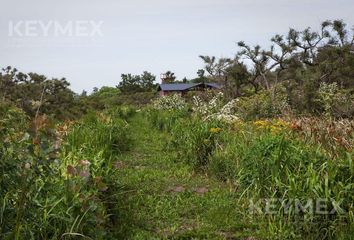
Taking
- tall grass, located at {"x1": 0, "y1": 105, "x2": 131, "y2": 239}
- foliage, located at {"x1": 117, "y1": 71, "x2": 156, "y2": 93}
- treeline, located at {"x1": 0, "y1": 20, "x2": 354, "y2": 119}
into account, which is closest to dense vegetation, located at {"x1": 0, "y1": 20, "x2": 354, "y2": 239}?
tall grass, located at {"x1": 0, "y1": 105, "x2": 131, "y2": 239}

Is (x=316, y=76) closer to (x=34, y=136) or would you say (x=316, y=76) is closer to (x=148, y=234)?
(x=148, y=234)

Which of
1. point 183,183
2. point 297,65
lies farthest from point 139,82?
point 183,183

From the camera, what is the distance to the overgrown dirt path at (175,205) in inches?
180

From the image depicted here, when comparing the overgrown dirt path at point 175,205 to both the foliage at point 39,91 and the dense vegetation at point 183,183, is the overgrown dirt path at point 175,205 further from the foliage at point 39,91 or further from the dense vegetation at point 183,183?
the foliage at point 39,91

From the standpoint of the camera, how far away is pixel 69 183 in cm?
367

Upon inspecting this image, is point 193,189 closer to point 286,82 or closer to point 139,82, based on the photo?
point 286,82

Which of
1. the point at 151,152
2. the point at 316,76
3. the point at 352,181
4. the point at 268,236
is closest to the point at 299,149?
the point at 352,181

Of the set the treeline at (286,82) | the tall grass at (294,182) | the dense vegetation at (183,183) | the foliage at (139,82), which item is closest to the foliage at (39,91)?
the treeline at (286,82)

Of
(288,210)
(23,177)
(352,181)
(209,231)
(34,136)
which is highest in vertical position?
(34,136)

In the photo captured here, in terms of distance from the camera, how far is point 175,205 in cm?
559

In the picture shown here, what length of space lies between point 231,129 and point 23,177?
6.11m
